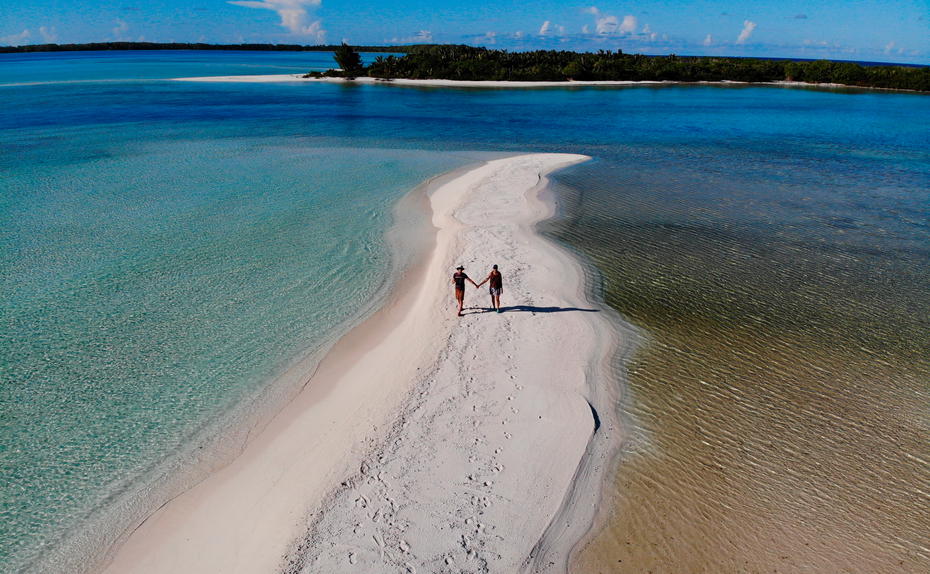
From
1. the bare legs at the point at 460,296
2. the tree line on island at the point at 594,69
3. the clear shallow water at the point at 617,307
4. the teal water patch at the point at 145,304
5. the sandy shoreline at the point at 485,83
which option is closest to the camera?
the clear shallow water at the point at 617,307

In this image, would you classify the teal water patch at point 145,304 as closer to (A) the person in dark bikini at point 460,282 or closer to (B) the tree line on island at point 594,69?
(A) the person in dark bikini at point 460,282

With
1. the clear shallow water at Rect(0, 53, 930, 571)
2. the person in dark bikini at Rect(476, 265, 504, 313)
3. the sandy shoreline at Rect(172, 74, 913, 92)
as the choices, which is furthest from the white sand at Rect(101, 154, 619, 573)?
the sandy shoreline at Rect(172, 74, 913, 92)

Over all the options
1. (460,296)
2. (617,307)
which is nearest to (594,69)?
(617,307)

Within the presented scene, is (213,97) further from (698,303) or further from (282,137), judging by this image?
(698,303)

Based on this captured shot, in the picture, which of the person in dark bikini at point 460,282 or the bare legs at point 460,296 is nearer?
the person in dark bikini at point 460,282

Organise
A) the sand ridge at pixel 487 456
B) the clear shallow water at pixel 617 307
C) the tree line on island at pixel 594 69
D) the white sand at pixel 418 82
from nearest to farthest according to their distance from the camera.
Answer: the sand ridge at pixel 487 456 < the clear shallow water at pixel 617 307 < the white sand at pixel 418 82 < the tree line on island at pixel 594 69

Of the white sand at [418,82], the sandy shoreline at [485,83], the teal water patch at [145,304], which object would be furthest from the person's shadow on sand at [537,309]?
the white sand at [418,82]
